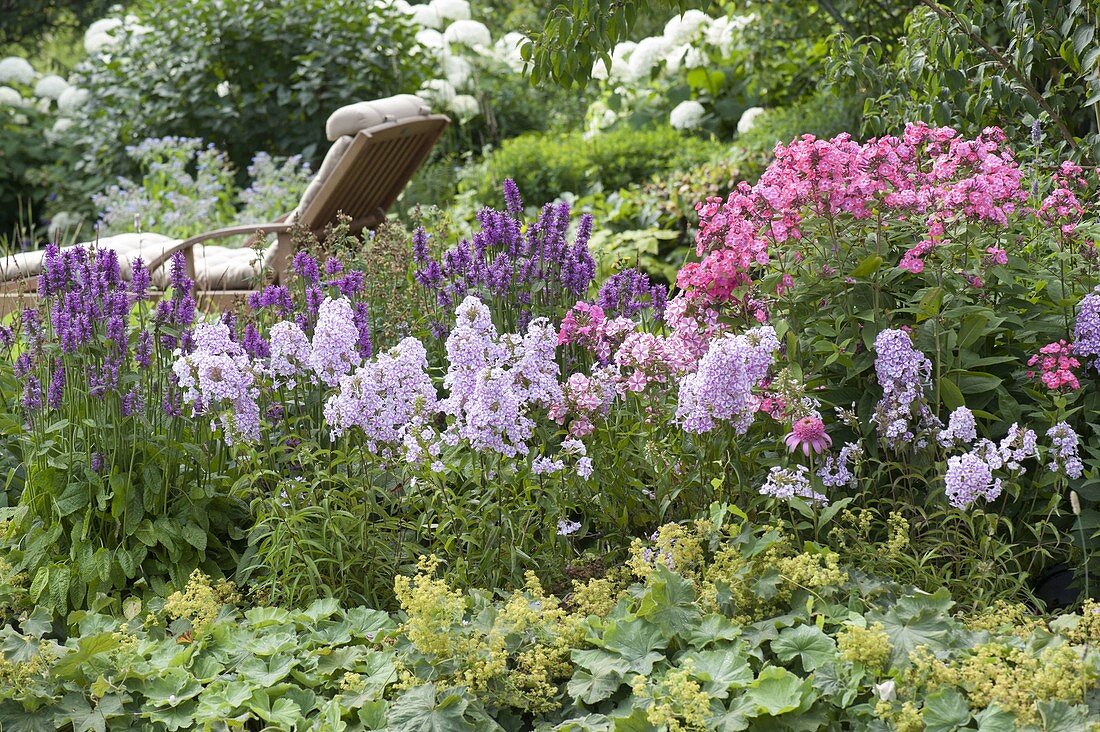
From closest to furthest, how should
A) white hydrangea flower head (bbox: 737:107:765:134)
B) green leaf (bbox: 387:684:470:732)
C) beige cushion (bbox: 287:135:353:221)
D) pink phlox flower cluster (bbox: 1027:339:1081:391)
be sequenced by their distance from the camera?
1. green leaf (bbox: 387:684:470:732)
2. pink phlox flower cluster (bbox: 1027:339:1081:391)
3. beige cushion (bbox: 287:135:353:221)
4. white hydrangea flower head (bbox: 737:107:765:134)

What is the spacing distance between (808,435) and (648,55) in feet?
28.4

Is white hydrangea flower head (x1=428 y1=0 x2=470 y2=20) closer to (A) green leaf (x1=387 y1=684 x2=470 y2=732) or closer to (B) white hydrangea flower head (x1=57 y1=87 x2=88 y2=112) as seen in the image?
(B) white hydrangea flower head (x1=57 y1=87 x2=88 y2=112)

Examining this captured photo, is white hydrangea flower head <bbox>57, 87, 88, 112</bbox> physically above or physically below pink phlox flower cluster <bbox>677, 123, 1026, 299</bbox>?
above

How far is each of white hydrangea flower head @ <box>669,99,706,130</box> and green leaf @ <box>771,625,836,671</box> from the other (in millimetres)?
8124

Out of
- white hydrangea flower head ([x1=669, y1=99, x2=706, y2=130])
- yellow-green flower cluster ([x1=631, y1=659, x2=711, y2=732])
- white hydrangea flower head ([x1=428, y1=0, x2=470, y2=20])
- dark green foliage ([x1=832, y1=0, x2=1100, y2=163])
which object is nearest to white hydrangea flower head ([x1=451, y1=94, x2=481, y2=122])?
white hydrangea flower head ([x1=428, y1=0, x2=470, y2=20])

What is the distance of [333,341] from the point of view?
10.0 ft

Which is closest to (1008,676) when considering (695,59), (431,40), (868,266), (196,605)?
(868,266)

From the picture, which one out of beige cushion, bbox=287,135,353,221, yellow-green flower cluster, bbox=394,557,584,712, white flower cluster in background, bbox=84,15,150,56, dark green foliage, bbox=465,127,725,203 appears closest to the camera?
yellow-green flower cluster, bbox=394,557,584,712

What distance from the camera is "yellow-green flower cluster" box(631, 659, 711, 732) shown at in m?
2.23

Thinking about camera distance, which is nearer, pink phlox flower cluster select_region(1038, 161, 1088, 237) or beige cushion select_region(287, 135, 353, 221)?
pink phlox flower cluster select_region(1038, 161, 1088, 237)

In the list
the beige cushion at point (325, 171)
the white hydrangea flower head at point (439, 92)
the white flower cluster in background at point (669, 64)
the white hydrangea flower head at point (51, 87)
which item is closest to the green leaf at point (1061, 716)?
the beige cushion at point (325, 171)

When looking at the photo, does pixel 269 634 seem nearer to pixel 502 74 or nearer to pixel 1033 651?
pixel 1033 651

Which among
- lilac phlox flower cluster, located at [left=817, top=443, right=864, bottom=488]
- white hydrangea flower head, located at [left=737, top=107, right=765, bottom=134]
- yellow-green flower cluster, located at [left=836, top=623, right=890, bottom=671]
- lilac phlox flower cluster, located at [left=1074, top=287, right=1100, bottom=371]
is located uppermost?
white hydrangea flower head, located at [left=737, top=107, right=765, bottom=134]

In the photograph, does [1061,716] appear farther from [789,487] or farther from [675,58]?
[675,58]
